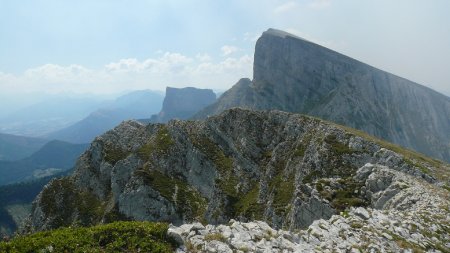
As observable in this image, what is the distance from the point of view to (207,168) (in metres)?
113

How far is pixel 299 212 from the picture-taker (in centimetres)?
6259

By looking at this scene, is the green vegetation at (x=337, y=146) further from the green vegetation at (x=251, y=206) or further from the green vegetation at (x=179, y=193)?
the green vegetation at (x=179, y=193)

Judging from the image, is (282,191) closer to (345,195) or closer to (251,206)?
(251,206)

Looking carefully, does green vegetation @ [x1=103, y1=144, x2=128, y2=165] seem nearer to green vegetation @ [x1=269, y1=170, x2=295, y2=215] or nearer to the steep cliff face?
the steep cliff face

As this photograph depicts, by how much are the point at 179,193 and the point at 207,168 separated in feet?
37.7

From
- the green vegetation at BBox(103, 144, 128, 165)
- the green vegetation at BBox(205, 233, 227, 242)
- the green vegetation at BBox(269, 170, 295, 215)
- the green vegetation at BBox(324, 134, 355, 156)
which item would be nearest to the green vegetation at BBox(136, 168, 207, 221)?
the green vegetation at BBox(103, 144, 128, 165)

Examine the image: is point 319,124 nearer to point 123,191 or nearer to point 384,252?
point 123,191

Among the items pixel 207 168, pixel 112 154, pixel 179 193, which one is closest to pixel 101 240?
pixel 179 193

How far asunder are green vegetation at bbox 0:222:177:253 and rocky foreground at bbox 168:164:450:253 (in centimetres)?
95

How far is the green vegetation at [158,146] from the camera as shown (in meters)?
119

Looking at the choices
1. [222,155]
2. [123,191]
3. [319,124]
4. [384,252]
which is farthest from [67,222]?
[384,252]

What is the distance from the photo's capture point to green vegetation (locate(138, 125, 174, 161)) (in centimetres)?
11862

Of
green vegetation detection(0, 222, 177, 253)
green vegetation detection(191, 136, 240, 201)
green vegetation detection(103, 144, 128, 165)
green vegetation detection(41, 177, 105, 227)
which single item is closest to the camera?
green vegetation detection(0, 222, 177, 253)

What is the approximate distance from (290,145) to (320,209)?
48.1 metres
